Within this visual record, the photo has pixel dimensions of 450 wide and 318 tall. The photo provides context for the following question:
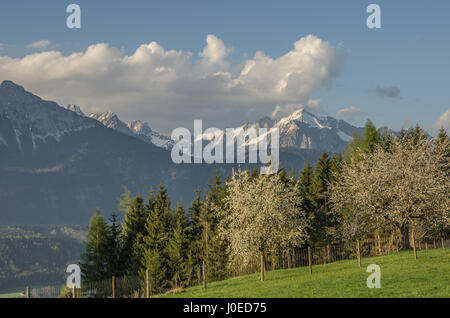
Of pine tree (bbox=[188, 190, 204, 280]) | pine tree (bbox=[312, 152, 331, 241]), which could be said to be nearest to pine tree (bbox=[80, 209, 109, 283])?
pine tree (bbox=[188, 190, 204, 280])

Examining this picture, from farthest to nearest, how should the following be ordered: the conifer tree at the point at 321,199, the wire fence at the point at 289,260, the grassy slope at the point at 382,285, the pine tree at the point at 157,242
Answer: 1. the conifer tree at the point at 321,199
2. the pine tree at the point at 157,242
3. the wire fence at the point at 289,260
4. the grassy slope at the point at 382,285

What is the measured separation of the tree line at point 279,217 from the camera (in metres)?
58.7

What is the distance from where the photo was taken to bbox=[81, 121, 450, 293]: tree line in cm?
5866

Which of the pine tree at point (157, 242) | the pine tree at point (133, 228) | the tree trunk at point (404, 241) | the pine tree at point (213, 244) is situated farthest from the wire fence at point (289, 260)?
the pine tree at point (133, 228)

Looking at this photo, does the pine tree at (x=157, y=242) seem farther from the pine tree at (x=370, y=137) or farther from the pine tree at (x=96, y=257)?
the pine tree at (x=370, y=137)

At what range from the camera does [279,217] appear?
58.6 m

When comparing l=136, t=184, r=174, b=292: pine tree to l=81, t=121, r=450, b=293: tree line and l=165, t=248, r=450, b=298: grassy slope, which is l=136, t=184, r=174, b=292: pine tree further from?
l=165, t=248, r=450, b=298: grassy slope

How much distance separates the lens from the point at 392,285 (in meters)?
28.8

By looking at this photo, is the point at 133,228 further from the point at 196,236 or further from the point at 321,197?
the point at 321,197

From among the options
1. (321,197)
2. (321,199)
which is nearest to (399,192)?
(321,197)

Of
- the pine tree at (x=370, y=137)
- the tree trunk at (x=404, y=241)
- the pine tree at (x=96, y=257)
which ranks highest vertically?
the pine tree at (x=370, y=137)

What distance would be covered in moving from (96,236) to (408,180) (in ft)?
155

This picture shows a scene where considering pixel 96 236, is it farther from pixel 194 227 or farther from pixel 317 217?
pixel 317 217
